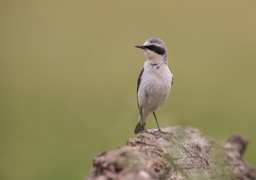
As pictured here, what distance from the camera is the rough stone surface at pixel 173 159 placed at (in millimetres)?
3871

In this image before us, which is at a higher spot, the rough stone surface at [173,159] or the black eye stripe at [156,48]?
the black eye stripe at [156,48]

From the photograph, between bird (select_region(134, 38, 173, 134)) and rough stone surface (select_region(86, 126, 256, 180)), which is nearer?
rough stone surface (select_region(86, 126, 256, 180))

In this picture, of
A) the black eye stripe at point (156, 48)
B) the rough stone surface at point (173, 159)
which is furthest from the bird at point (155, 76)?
the rough stone surface at point (173, 159)

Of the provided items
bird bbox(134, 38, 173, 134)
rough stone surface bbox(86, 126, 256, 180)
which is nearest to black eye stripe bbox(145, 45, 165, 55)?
bird bbox(134, 38, 173, 134)

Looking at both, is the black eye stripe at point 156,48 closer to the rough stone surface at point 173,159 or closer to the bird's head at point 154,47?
the bird's head at point 154,47

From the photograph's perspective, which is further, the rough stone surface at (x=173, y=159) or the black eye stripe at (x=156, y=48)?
the black eye stripe at (x=156, y=48)

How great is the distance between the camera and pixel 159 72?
6.37m

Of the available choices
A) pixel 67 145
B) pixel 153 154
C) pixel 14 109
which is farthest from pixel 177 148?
pixel 14 109

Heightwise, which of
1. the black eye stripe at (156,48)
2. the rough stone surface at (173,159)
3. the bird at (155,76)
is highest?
the black eye stripe at (156,48)

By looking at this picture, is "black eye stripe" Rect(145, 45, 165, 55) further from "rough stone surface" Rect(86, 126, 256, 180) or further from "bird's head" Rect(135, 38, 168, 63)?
"rough stone surface" Rect(86, 126, 256, 180)

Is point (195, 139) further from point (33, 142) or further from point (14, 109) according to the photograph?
point (14, 109)

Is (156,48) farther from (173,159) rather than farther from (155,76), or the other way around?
(173,159)

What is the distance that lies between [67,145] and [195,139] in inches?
60.8

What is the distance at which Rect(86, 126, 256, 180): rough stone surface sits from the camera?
12.7 feet
